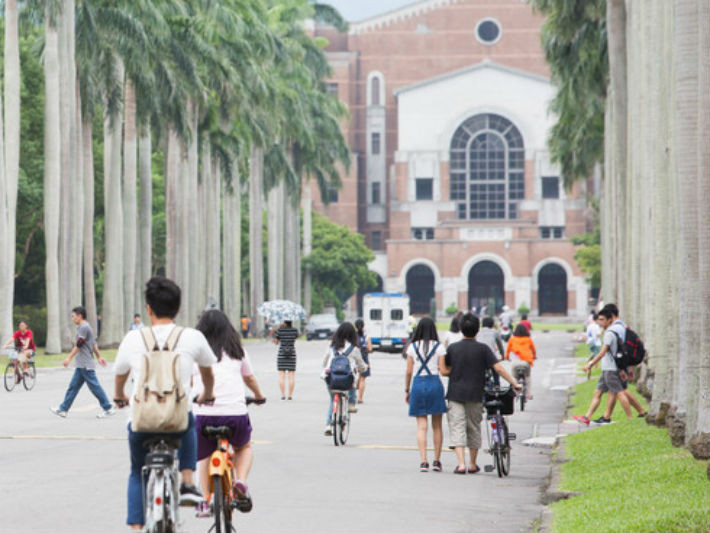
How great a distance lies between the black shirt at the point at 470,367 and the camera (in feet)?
46.5

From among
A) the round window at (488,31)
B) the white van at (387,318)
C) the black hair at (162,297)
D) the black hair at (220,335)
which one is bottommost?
the white van at (387,318)

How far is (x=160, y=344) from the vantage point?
25.8 feet

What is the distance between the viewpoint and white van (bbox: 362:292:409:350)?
179ft

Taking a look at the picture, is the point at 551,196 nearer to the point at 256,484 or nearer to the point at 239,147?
the point at 239,147

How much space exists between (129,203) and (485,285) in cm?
5732

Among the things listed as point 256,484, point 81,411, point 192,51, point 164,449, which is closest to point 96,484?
point 256,484

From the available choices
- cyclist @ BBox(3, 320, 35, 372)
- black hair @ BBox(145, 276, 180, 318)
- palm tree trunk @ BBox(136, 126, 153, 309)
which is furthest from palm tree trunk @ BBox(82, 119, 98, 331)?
black hair @ BBox(145, 276, 180, 318)

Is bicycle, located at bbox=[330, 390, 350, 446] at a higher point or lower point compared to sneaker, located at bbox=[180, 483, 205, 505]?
lower

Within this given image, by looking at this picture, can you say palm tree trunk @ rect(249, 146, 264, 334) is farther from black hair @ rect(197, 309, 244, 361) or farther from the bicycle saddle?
the bicycle saddle

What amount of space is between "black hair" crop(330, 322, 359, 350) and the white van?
3578 cm

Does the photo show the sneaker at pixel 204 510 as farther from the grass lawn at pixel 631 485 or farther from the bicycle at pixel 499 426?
the bicycle at pixel 499 426

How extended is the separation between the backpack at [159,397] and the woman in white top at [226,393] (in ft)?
5.82

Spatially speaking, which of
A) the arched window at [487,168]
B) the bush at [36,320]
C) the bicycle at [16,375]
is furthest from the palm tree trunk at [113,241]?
the arched window at [487,168]

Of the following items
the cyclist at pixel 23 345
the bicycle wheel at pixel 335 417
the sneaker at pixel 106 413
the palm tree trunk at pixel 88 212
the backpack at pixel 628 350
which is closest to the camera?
the bicycle wheel at pixel 335 417
